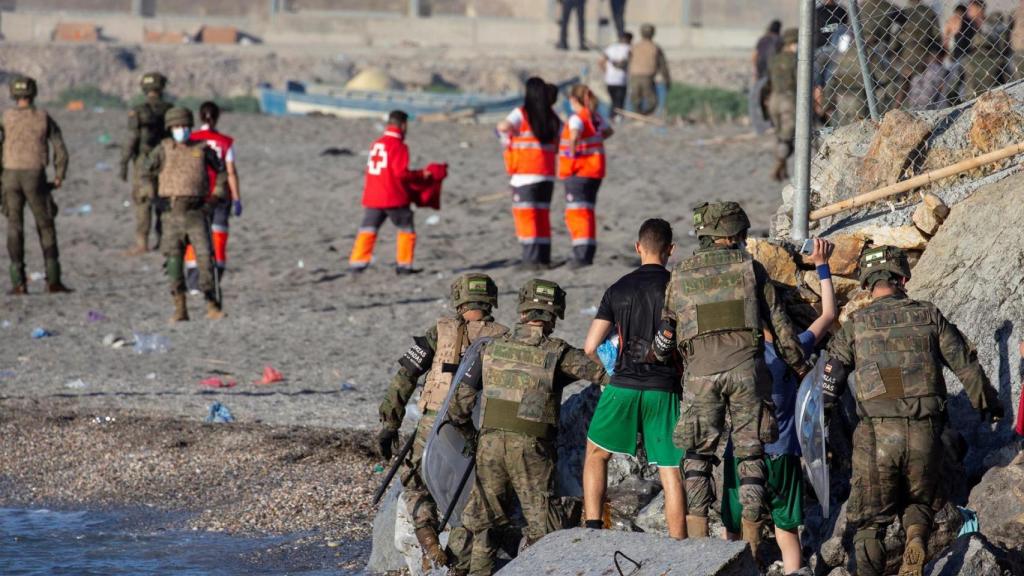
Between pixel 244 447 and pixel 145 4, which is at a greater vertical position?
pixel 145 4

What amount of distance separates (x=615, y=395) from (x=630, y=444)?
8.7 inches

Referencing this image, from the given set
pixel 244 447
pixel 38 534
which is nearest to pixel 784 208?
pixel 244 447

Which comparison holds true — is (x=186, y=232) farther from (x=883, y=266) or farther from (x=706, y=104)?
(x=706, y=104)

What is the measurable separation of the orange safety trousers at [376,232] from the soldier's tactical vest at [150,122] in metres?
2.40

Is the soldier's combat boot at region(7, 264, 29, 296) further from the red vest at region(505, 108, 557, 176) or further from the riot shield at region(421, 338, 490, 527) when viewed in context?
the riot shield at region(421, 338, 490, 527)

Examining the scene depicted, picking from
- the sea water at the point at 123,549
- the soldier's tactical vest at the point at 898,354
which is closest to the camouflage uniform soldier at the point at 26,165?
the sea water at the point at 123,549

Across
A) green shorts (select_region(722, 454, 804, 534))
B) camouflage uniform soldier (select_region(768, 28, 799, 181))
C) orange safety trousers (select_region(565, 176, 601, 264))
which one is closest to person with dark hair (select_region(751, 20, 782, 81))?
camouflage uniform soldier (select_region(768, 28, 799, 181))

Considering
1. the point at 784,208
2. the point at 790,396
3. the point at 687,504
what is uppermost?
the point at 784,208

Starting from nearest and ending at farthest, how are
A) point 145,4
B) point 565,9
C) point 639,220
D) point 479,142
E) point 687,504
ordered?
point 687,504 → point 639,220 → point 479,142 → point 565,9 → point 145,4

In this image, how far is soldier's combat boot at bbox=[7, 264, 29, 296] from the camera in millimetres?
14570

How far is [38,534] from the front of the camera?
8461mm

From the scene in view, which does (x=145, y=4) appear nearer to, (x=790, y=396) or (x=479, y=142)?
(x=479, y=142)

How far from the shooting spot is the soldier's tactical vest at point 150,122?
598 inches

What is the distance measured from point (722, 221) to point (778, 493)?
3.79 ft
